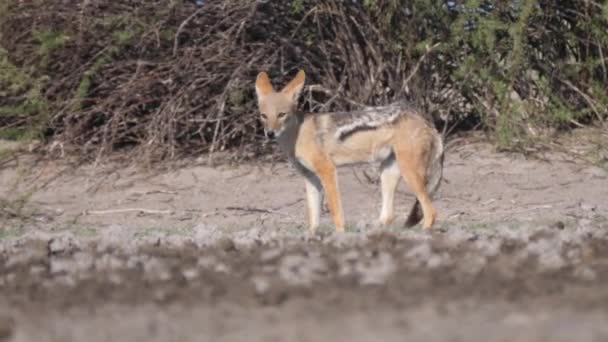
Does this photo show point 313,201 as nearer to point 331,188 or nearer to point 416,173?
point 331,188

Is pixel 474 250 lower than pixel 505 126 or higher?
higher

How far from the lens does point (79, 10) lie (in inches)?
575

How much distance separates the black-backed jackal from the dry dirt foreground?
42cm

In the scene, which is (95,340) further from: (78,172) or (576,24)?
(576,24)

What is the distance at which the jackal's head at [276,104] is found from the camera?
11055 mm

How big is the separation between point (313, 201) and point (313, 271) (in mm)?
4032

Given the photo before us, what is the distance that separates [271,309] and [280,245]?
2.65 meters

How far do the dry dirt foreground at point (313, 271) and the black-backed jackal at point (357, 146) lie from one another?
420mm

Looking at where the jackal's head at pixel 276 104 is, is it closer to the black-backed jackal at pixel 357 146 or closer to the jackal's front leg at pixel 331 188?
the black-backed jackal at pixel 357 146

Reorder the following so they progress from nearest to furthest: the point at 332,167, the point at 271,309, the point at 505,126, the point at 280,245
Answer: the point at 271,309, the point at 280,245, the point at 332,167, the point at 505,126

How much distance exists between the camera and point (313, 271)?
7324 millimetres

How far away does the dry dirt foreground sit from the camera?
5.65m

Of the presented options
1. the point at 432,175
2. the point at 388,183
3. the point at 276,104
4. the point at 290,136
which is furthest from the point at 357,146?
the point at 276,104

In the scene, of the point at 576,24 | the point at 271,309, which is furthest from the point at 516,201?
the point at 271,309
